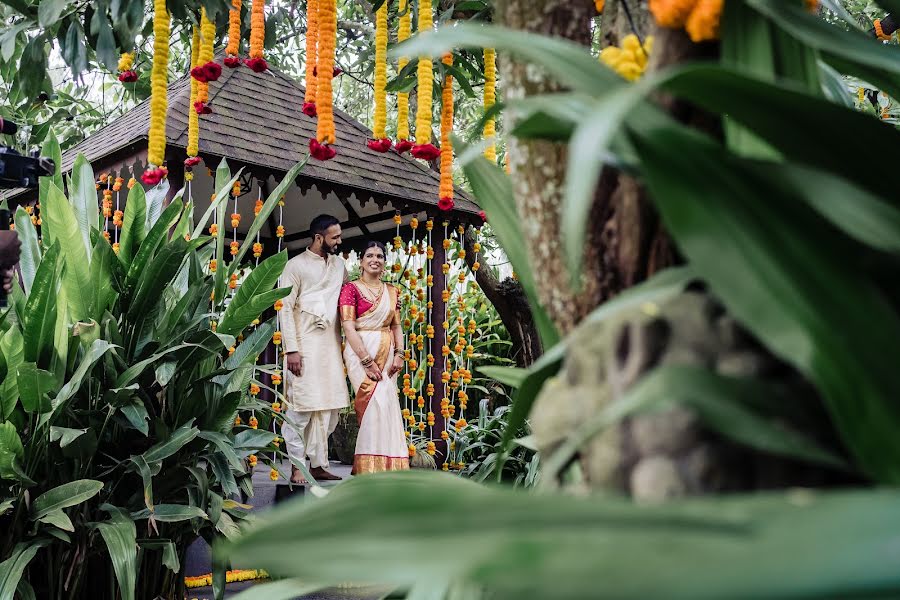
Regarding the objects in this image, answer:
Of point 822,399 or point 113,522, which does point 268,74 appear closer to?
point 113,522

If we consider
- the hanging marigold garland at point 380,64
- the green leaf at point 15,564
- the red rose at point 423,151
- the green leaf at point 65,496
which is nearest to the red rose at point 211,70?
the hanging marigold garland at point 380,64

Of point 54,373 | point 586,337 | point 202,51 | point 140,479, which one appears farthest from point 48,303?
point 586,337

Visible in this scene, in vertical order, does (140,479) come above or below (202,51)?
below

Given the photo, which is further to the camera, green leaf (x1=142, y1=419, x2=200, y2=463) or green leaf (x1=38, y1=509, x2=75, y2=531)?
green leaf (x1=142, y1=419, x2=200, y2=463)

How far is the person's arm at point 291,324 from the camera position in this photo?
494 centimetres

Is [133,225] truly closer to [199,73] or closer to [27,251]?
[27,251]

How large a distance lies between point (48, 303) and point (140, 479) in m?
0.58

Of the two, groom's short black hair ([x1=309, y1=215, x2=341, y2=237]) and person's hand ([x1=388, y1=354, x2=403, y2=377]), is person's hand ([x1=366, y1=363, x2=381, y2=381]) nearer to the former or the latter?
person's hand ([x1=388, y1=354, x2=403, y2=377])

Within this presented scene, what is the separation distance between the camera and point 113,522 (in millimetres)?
2018

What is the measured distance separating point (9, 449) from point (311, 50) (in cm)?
145

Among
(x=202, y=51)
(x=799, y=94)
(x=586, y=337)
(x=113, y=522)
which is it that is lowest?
(x=113, y=522)

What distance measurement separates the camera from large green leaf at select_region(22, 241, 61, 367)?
1994 mm

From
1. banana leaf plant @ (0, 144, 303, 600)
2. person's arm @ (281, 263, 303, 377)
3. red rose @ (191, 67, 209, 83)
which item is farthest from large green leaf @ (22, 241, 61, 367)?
person's arm @ (281, 263, 303, 377)

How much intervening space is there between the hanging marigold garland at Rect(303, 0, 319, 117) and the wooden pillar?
11.5ft
